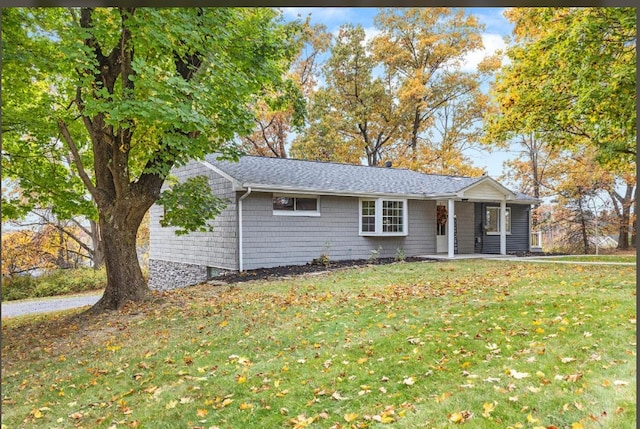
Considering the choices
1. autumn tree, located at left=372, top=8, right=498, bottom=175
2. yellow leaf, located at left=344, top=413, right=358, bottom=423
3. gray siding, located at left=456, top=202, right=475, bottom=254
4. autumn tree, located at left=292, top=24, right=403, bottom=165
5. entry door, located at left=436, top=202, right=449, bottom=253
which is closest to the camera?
yellow leaf, located at left=344, top=413, right=358, bottom=423

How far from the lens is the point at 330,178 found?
31.8 ft

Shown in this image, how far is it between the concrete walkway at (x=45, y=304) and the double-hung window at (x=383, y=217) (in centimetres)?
602

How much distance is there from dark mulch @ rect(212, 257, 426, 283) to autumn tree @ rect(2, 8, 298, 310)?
149 centimetres

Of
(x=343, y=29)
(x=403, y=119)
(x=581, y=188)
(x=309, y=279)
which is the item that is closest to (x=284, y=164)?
(x=309, y=279)

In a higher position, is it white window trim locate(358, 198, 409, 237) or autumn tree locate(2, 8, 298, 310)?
autumn tree locate(2, 8, 298, 310)

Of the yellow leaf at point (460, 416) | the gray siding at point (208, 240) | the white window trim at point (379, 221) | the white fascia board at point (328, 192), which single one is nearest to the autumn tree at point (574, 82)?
the white fascia board at point (328, 192)

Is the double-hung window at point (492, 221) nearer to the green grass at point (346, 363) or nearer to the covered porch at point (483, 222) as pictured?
the covered porch at point (483, 222)

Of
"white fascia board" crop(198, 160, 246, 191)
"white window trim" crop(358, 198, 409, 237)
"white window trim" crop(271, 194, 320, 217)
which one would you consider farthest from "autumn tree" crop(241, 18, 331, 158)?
"white window trim" crop(358, 198, 409, 237)

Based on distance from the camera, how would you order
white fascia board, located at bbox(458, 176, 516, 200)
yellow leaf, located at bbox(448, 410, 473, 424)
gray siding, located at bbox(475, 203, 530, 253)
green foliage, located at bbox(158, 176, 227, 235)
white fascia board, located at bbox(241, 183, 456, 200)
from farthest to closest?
gray siding, located at bbox(475, 203, 530, 253), white fascia board, located at bbox(458, 176, 516, 200), white fascia board, located at bbox(241, 183, 456, 200), green foliage, located at bbox(158, 176, 227, 235), yellow leaf, located at bbox(448, 410, 473, 424)

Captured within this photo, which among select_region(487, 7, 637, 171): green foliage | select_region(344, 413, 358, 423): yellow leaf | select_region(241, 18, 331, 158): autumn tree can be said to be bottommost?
select_region(344, 413, 358, 423): yellow leaf

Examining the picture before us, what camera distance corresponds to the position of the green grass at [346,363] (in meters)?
2.27

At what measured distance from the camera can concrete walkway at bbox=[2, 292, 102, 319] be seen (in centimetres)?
789

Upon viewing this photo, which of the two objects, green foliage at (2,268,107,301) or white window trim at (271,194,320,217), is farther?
green foliage at (2,268,107,301)

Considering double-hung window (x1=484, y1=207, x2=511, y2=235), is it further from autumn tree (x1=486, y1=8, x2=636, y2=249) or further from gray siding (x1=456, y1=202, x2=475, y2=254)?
autumn tree (x1=486, y1=8, x2=636, y2=249)
